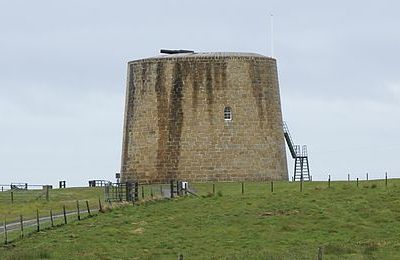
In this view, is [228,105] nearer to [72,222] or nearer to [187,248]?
[72,222]

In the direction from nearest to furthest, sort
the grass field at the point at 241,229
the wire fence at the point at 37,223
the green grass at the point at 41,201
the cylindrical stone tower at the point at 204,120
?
the grass field at the point at 241,229, the wire fence at the point at 37,223, the green grass at the point at 41,201, the cylindrical stone tower at the point at 204,120

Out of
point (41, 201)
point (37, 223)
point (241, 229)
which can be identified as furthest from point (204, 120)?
point (241, 229)

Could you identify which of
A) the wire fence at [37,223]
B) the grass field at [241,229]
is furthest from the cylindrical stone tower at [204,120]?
the wire fence at [37,223]

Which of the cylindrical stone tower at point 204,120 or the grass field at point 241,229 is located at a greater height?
the cylindrical stone tower at point 204,120

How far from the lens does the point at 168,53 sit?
7581cm

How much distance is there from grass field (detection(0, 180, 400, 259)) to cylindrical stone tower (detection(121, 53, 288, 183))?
16.4 metres

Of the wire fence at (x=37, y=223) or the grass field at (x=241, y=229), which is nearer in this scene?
the grass field at (x=241, y=229)

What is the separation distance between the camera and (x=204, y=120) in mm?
73125

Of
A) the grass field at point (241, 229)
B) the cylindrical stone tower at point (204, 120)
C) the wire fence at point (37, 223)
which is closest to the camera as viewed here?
the grass field at point (241, 229)

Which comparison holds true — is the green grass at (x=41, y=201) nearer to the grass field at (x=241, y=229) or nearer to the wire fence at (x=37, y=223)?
the wire fence at (x=37, y=223)

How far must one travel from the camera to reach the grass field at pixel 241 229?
3875 centimetres

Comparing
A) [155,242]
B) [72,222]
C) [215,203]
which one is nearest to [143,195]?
[215,203]

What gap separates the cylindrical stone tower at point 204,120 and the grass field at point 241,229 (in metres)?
16.4

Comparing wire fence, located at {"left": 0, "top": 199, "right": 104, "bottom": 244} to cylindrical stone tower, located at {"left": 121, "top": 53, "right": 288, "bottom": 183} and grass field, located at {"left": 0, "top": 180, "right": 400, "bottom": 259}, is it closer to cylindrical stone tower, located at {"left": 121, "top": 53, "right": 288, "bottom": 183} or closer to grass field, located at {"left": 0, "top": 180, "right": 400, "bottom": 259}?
grass field, located at {"left": 0, "top": 180, "right": 400, "bottom": 259}
